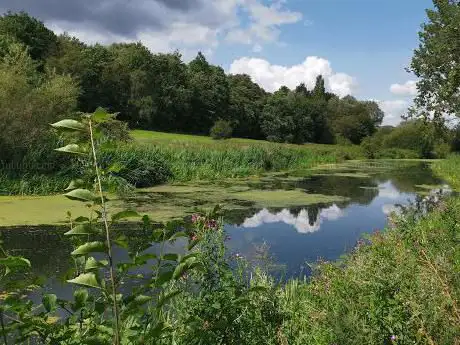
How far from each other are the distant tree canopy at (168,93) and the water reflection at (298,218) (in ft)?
79.0

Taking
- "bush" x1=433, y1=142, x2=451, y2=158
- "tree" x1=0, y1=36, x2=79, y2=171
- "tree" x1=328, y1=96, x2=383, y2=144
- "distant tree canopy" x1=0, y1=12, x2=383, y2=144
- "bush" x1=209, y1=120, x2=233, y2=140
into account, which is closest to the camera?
"tree" x1=0, y1=36, x2=79, y2=171

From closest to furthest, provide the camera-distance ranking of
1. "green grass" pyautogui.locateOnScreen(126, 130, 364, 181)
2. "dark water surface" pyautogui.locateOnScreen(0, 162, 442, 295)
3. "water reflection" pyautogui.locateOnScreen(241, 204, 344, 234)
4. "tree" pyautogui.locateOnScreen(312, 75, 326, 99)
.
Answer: "dark water surface" pyautogui.locateOnScreen(0, 162, 442, 295) → "water reflection" pyautogui.locateOnScreen(241, 204, 344, 234) → "green grass" pyautogui.locateOnScreen(126, 130, 364, 181) → "tree" pyautogui.locateOnScreen(312, 75, 326, 99)

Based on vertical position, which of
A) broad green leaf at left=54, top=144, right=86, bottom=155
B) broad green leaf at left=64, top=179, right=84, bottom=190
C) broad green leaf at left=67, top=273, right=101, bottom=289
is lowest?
broad green leaf at left=67, top=273, right=101, bottom=289

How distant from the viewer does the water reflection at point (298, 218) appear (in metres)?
10.6

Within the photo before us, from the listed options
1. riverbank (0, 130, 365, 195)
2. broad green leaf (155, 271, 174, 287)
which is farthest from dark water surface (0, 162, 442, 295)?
broad green leaf (155, 271, 174, 287)

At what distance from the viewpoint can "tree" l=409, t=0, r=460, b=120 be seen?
53.1ft

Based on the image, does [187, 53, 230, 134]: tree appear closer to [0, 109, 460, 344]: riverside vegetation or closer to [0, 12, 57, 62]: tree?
[0, 12, 57, 62]: tree

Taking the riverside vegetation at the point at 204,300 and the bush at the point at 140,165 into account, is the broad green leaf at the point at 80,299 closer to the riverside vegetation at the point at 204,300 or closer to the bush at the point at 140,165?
the riverside vegetation at the point at 204,300

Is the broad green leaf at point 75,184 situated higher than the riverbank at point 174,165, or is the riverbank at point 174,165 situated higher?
the broad green leaf at point 75,184

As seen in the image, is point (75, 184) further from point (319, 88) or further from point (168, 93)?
point (319, 88)

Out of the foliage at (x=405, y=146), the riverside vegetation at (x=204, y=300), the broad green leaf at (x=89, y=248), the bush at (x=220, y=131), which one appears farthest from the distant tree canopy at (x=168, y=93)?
the broad green leaf at (x=89, y=248)

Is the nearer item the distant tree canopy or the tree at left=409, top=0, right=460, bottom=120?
the tree at left=409, top=0, right=460, bottom=120

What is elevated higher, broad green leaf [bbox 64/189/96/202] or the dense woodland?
the dense woodland

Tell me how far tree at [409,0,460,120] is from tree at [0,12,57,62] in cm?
2932
